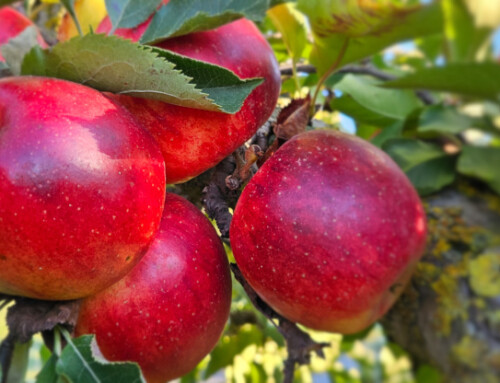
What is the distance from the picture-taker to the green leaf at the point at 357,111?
90 cm

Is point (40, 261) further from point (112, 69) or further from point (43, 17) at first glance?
point (43, 17)

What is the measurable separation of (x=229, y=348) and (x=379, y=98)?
0.73 metres

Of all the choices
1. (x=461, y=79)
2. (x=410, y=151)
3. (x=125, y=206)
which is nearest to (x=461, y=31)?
(x=461, y=79)

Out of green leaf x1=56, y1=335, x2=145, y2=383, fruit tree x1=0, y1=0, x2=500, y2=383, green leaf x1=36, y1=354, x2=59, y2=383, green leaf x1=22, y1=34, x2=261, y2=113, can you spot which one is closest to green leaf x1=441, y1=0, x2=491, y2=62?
fruit tree x1=0, y1=0, x2=500, y2=383

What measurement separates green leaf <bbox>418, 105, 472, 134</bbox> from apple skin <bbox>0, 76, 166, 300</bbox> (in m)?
0.52

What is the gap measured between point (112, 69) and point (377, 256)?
1.35 ft

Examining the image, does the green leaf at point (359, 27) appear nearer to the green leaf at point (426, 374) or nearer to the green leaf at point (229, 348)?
the green leaf at point (426, 374)

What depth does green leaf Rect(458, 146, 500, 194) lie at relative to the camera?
0.68 metres

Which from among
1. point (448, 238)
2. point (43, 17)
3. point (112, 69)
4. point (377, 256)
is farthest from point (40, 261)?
point (43, 17)

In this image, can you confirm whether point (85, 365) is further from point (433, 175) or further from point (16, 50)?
point (433, 175)

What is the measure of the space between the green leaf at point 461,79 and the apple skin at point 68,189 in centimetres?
36

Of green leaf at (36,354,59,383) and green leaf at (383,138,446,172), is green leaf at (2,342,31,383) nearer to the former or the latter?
green leaf at (36,354,59,383)

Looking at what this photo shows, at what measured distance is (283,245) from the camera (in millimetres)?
587

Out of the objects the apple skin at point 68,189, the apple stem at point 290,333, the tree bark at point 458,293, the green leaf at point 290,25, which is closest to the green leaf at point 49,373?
the apple skin at point 68,189
